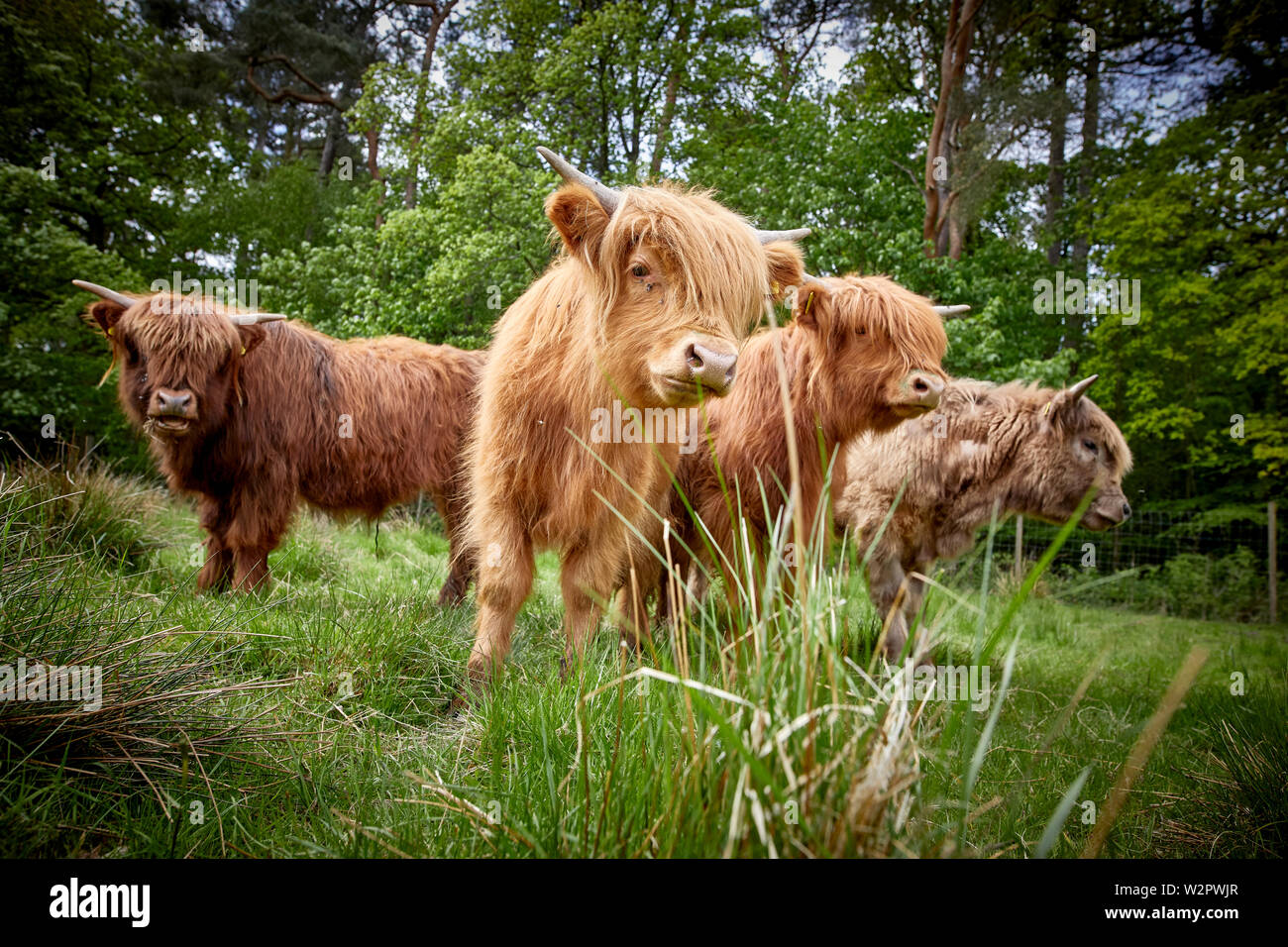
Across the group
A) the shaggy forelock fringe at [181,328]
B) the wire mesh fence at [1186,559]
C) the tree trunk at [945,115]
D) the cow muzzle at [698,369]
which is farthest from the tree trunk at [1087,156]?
the shaggy forelock fringe at [181,328]

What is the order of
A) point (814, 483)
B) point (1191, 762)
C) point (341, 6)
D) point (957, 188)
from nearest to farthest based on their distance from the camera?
point (1191, 762) < point (814, 483) < point (957, 188) < point (341, 6)

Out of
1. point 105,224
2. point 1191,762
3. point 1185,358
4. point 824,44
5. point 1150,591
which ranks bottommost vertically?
point 1150,591

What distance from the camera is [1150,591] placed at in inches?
484

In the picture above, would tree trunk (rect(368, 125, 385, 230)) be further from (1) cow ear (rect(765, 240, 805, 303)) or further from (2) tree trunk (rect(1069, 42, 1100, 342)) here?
(1) cow ear (rect(765, 240, 805, 303))

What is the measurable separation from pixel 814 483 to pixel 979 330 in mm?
8396

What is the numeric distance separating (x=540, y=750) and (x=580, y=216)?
78.8 inches

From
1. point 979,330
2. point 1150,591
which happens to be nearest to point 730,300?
point 979,330

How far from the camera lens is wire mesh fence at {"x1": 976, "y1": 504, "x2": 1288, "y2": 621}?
11602 mm

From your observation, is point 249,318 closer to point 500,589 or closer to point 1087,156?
point 500,589

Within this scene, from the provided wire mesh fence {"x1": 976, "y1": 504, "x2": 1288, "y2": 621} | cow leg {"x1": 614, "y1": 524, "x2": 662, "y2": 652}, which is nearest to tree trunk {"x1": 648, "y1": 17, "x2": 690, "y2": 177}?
wire mesh fence {"x1": 976, "y1": 504, "x2": 1288, "y2": 621}

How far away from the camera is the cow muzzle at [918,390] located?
10.2ft

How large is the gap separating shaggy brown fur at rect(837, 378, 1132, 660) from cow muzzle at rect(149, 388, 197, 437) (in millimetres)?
4541

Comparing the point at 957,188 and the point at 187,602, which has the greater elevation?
the point at 957,188
